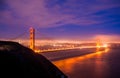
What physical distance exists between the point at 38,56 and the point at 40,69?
0.60 feet

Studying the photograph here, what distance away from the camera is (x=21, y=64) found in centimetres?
151

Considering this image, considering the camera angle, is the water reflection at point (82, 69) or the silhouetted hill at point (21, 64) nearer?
the silhouetted hill at point (21, 64)

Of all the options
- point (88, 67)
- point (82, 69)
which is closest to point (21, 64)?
point (82, 69)

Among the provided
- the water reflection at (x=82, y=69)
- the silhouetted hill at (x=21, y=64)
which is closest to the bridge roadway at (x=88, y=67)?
the water reflection at (x=82, y=69)

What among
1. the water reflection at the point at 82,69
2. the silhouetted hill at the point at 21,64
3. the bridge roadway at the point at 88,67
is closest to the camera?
the silhouetted hill at the point at 21,64

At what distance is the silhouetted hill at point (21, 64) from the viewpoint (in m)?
1.43

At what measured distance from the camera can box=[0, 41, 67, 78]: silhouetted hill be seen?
1430mm

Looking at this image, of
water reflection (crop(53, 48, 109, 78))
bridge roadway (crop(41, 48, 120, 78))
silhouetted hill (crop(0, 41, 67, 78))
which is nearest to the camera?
silhouetted hill (crop(0, 41, 67, 78))

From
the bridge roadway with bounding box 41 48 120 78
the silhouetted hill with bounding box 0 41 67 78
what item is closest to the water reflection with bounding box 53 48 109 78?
the bridge roadway with bounding box 41 48 120 78

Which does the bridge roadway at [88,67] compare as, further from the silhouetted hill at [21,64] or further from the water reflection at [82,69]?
the silhouetted hill at [21,64]

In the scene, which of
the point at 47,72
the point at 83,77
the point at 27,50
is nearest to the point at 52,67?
Answer: the point at 47,72

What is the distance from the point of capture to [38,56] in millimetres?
1791

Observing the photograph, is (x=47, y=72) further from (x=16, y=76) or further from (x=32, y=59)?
(x=16, y=76)

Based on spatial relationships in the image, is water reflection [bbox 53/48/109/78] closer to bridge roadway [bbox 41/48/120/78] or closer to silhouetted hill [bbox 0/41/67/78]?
bridge roadway [bbox 41/48/120/78]
